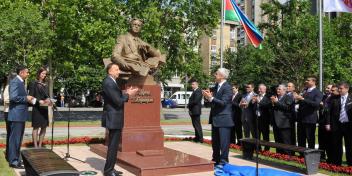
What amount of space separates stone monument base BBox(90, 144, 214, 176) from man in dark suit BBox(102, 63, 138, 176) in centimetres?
81

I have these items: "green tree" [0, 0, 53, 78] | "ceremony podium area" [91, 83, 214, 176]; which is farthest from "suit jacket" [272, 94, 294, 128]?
"green tree" [0, 0, 53, 78]

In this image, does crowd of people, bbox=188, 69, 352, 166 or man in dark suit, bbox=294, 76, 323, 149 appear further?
man in dark suit, bbox=294, 76, 323, 149

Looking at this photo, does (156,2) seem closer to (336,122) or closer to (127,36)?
(127,36)

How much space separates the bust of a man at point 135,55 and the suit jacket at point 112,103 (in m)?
2.36

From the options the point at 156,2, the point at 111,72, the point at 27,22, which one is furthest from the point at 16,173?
the point at 156,2

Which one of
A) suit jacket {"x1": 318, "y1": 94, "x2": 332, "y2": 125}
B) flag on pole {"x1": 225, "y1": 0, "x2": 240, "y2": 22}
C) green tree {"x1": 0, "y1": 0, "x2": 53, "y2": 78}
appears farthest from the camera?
green tree {"x1": 0, "y1": 0, "x2": 53, "y2": 78}

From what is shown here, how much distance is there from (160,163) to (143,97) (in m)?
1.95

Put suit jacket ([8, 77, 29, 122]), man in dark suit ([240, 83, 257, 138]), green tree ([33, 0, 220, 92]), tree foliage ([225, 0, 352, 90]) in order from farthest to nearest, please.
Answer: tree foliage ([225, 0, 352, 90]) < green tree ([33, 0, 220, 92]) < man in dark suit ([240, 83, 257, 138]) < suit jacket ([8, 77, 29, 122])

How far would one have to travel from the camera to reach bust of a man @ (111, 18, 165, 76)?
10891mm

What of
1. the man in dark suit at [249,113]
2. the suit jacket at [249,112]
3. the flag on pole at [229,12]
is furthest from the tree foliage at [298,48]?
the suit jacket at [249,112]

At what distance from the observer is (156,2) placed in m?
28.9

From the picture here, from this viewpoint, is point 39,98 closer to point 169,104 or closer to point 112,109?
point 112,109

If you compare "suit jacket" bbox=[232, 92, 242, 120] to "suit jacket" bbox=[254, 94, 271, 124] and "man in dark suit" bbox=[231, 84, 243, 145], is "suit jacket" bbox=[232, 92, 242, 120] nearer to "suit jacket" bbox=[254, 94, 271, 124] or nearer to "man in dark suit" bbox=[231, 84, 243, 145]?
"man in dark suit" bbox=[231, 84, 243, 145]

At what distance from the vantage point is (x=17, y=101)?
9.97 metres
